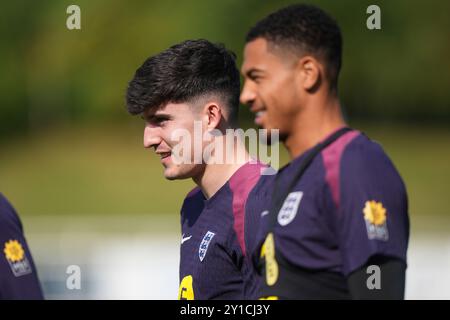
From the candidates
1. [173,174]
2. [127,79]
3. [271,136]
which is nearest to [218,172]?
[173,174]

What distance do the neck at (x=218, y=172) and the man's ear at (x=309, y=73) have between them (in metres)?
1.35

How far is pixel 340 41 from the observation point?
141 inches

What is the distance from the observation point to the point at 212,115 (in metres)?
4.80

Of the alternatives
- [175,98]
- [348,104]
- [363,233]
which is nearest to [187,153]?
[175,98]

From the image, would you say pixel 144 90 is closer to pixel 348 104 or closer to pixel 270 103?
pixel 270 103

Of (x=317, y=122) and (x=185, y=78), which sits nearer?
(x=317, y=122)

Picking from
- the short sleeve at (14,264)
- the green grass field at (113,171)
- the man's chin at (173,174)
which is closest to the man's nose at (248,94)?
the short sleeve at (14,264)

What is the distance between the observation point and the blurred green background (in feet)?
72.4

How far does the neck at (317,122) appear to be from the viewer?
3.50 metres

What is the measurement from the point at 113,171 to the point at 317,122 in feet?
61.6

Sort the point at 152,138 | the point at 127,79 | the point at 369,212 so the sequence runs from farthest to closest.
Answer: the point at 127,79
the point at 152,138
the point at 369,212

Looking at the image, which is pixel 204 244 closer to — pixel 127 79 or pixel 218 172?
pixel 218 172

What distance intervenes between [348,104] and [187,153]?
18.2 m

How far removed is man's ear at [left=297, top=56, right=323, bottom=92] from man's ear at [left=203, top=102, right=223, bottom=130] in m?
1.34
